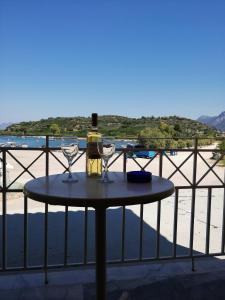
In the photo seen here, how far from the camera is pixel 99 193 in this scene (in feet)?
4.02

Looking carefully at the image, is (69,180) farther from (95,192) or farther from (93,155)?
(95,192)

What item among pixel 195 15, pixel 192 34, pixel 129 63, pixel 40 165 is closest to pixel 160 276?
pixel 40 165

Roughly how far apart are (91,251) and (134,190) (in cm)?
291

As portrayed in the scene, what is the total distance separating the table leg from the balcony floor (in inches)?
16.0

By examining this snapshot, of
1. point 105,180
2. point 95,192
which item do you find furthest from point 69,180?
point 95,192

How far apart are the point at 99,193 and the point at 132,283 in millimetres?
1366

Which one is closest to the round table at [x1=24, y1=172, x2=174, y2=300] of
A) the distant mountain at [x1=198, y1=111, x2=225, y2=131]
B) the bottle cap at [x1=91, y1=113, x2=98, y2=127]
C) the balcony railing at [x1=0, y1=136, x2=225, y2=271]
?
the bottle cap at [x1=91, y1=113, x2=98, y2=127]

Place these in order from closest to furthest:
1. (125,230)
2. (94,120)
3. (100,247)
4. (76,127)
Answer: (100,247), (94,120), (76,127), (125,230)

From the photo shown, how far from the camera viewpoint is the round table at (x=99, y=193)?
116cm

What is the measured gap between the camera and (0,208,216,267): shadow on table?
3.82 meters

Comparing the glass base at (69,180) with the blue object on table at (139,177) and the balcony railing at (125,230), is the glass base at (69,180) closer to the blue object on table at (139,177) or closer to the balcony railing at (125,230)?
the blue object on table at (139,177)

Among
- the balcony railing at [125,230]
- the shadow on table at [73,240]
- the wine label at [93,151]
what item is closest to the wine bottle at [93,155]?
the wine label at [93,151]

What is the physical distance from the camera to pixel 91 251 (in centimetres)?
397

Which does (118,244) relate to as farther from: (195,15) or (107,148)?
(195,15)
